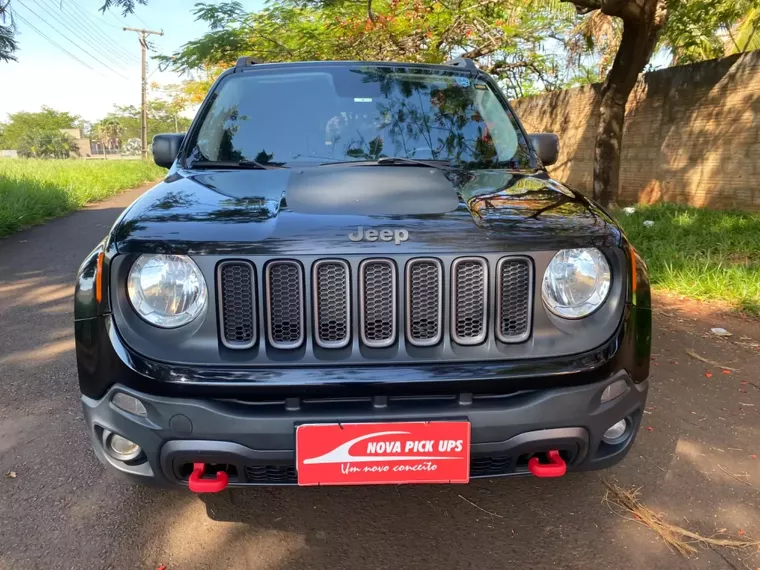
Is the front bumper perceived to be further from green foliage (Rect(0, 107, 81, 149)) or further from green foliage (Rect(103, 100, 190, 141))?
green foliage (Rect(0, 107, 81, 149))

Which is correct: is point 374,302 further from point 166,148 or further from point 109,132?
point 109,132

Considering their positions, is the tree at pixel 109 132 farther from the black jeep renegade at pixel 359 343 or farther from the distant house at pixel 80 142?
the black jeep renegade at pixel 359 343

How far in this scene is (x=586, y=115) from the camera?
40.0ft

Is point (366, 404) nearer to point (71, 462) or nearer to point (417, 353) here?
point (417, 353)

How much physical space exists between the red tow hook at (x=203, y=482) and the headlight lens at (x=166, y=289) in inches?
17.4

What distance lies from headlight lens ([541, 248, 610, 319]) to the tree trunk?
720 cm

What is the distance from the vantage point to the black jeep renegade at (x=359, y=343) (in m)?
1.70

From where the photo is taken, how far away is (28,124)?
86375 millimetres

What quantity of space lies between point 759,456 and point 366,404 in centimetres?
207

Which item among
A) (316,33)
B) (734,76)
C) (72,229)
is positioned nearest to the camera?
(734,76)

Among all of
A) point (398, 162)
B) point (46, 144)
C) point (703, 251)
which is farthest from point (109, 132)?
point (398, 162)

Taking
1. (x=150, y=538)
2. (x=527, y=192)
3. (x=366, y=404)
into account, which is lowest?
(x=150, y=538)

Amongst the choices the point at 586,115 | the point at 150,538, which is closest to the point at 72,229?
the point at 150,538

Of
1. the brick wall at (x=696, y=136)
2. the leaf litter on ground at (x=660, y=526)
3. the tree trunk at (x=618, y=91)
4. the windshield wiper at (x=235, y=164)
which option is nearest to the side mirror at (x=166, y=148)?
the windshield wiper at (x=235, y=164)
